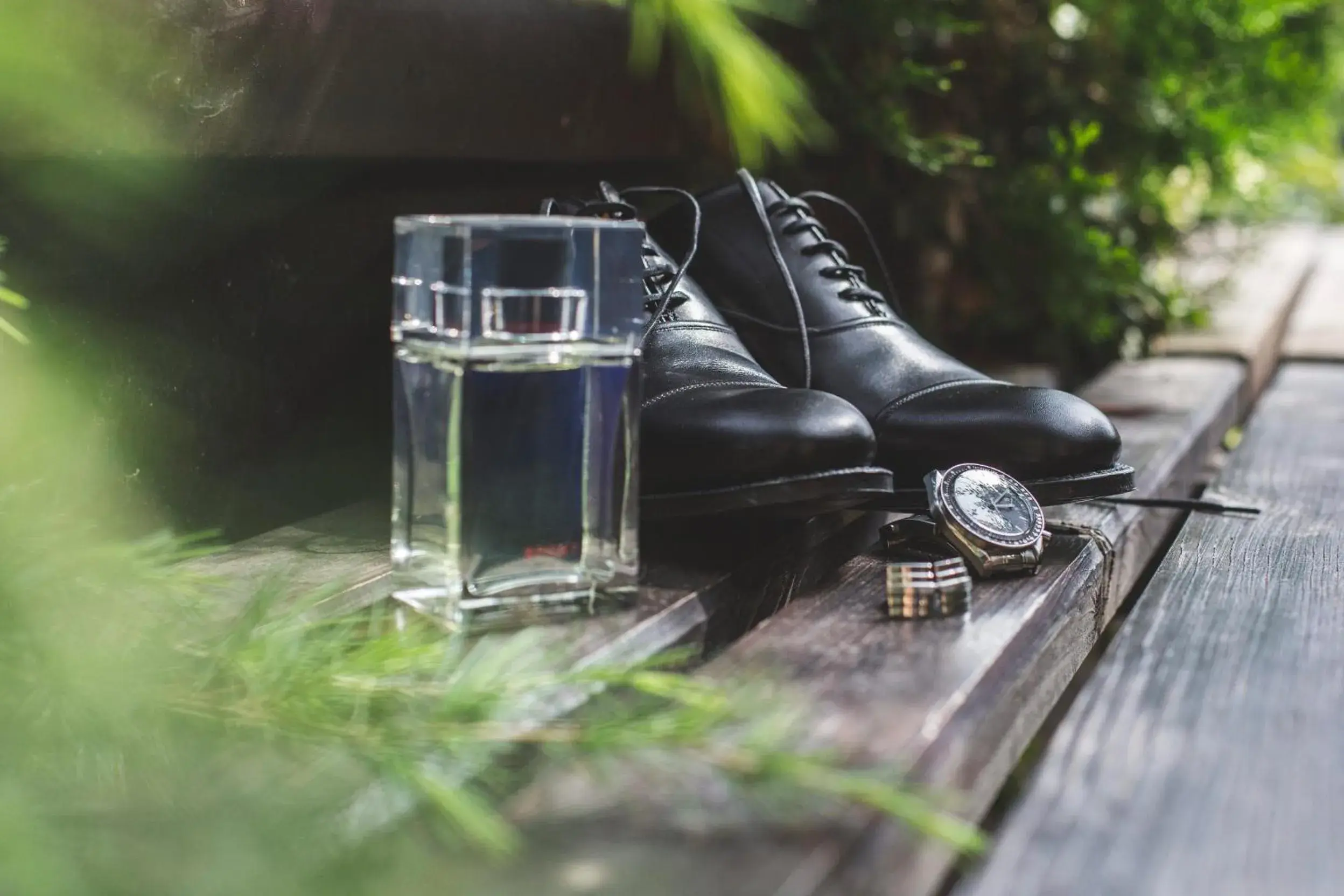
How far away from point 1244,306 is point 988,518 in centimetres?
223

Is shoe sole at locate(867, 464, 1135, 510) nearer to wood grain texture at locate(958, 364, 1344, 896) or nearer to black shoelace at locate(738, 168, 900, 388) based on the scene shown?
wood grain texture at locate(958, 364, 1344, 896)

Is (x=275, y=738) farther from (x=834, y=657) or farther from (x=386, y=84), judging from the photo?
(x=386, y=84)

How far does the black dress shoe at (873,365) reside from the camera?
117cm

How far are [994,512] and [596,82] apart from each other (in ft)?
2.53

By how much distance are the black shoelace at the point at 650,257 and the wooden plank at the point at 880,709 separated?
0.95 feet

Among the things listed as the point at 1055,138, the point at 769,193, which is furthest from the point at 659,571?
the point at 1055,138

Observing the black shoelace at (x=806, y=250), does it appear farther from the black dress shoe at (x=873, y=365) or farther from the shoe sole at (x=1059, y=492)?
the shoe sole at (x=1059, y=492)

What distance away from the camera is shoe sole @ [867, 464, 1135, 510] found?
1162 millimetres

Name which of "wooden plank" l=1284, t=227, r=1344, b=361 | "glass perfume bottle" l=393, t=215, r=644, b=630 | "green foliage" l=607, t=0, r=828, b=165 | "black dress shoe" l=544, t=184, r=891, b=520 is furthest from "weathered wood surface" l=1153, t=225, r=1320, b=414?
"glass perfume bottle" l=393, t=215, r=644, b=630

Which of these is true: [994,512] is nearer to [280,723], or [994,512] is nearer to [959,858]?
[959,858]

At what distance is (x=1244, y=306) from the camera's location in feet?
9.78

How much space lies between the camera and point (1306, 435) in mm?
1756

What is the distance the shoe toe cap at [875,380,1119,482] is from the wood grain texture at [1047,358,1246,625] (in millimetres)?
59

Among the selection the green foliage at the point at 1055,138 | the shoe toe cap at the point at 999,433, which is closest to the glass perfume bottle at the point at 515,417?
the shoe toe cap at the point at 999,433
